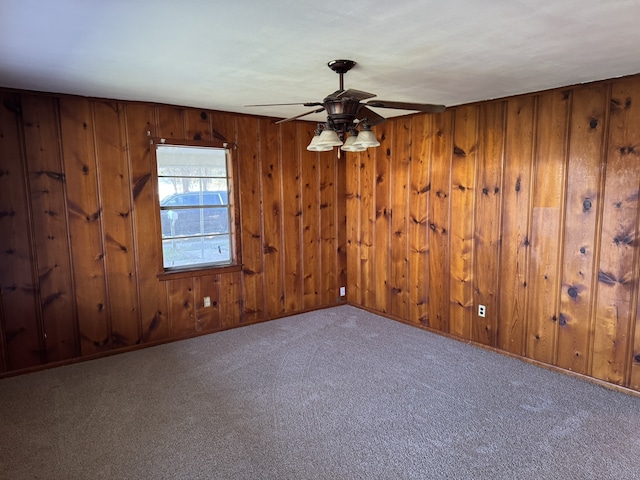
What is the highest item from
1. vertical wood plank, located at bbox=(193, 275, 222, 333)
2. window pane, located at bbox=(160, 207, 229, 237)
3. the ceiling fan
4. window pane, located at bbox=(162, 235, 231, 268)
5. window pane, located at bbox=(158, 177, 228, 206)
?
the ceiling fan

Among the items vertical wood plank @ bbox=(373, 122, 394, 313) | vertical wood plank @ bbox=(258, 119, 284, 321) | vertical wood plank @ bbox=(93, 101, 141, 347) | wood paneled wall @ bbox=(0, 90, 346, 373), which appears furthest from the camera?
vertical wood plank @ bbox=(373, 122, 394, 313)

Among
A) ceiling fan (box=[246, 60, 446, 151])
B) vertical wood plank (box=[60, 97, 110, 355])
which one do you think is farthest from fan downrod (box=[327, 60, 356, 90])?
vertical wood plank (box=[60, 97, 110, 355])

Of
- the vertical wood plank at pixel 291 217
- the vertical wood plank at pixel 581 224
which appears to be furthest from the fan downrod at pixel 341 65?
the vertical wood plank at pixel 291 217

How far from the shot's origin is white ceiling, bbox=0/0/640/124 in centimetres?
180

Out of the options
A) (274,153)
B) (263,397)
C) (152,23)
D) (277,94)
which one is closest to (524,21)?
(152,23)

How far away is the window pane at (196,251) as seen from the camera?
161 inches

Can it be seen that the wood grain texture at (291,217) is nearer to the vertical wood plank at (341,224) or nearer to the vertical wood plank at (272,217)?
the vertical wood plank at (272,217)

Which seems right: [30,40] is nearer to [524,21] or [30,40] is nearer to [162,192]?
[162,192]

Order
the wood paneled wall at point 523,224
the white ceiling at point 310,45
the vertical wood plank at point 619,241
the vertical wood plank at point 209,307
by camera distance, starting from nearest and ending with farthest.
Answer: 1. the white ceiling at point 310,45
2. the vertical wood plank at point 619,241
3. the wood paneled wall at point 523,224
4. the vertical wood plank at point 209,307

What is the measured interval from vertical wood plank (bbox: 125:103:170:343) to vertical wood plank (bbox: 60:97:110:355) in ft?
0.97

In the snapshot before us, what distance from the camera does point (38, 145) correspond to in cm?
335

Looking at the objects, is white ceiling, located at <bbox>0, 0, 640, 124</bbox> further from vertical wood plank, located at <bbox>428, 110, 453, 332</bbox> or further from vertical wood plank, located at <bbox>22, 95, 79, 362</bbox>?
vertical wood plank, located at <bbox>428, 110, 453, 332</bbox>

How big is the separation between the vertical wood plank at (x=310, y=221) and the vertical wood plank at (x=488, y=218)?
1.85m

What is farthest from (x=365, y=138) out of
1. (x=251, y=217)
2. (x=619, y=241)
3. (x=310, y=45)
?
(x=251, y=217)
